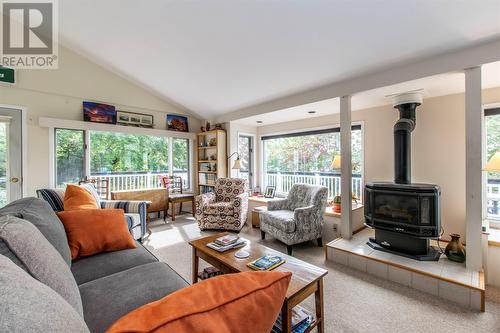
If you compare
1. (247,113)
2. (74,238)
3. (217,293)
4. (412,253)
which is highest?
(247,113)

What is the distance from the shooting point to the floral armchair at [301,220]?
2941 millimetres

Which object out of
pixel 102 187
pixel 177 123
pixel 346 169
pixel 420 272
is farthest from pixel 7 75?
pixel 420 272

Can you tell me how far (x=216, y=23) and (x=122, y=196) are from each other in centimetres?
335

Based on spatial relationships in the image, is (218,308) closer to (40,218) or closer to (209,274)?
(40,218)

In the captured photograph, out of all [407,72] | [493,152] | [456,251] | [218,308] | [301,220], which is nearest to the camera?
[218,308]

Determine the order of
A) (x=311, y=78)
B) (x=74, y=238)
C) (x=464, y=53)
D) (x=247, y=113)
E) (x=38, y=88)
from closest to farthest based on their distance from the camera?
(x=74, y=238) < (x=464, y=53) < (x=311, y=78) < (x=38, y=88) < (x=247, y=113)

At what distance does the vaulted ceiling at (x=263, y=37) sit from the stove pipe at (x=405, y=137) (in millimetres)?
518

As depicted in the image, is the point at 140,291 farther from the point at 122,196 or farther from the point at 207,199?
the point at 122,196

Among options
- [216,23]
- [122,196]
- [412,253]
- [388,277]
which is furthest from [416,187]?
[122,196]

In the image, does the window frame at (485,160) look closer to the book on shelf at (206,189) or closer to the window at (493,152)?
the window at (493,152)

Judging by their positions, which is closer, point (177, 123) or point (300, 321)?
point (300, 321)

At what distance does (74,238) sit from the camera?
1708 millimetres

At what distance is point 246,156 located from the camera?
5.56 meters

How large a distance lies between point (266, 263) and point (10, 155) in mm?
4241
